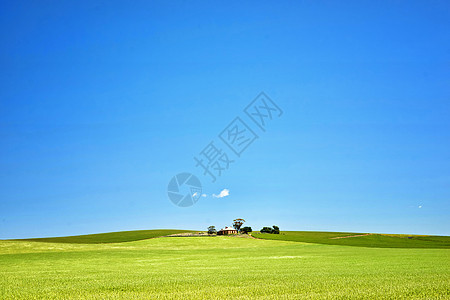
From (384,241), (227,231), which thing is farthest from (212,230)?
(384,241)

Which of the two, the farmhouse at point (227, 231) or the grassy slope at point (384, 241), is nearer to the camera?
the grassy slope at point (384, 241)

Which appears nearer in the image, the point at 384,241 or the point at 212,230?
the point at 384,241

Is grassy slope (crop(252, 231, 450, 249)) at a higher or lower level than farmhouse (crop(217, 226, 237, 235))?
lower

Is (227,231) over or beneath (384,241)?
over

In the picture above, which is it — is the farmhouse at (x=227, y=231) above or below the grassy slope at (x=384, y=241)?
above

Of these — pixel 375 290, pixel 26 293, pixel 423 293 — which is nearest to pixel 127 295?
pixel 26 293

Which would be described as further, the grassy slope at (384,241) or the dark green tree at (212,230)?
the dark green tree at (212,230)

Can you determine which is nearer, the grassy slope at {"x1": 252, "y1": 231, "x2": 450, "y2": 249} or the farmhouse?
the grassy slope at {"x1": 252, "y1": 231, "x2": 450, "y2": 249}

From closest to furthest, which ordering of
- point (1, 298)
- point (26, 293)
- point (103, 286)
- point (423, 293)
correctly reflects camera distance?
1. point (423, 293)
2. point (1, 298)
3. point (26, 293)
4. point (103, 286)

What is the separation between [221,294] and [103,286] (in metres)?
3.83

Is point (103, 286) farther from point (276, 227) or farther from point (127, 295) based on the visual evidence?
point (276, 227)

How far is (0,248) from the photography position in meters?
46.4

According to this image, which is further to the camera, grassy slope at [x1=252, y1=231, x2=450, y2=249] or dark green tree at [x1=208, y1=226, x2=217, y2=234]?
dark green tree at [x1=208, y1=226, x2=217, y2=234]

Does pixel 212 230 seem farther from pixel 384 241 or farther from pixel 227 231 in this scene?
pixel 384 241
